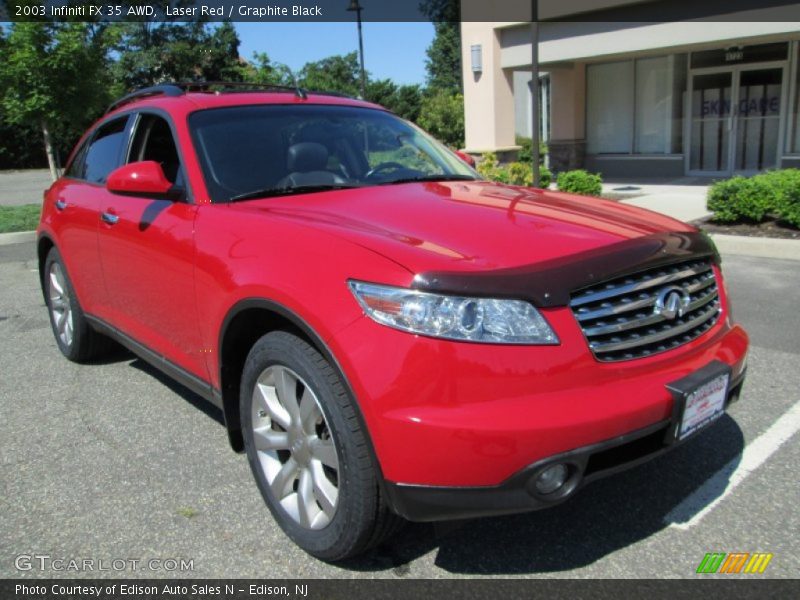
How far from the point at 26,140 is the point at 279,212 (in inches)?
1704

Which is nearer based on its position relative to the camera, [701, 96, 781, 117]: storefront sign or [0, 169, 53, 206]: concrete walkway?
[701, 96, 781, 117]: storefront sign

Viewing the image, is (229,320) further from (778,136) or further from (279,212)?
(778,136)

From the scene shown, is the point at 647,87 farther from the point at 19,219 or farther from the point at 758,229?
the point at 19,219

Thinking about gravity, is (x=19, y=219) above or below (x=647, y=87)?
below

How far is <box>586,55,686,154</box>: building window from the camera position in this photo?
609 inches

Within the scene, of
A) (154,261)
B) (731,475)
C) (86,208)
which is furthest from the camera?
(86,208)

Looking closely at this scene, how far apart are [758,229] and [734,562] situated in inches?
273

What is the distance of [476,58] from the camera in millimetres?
15992

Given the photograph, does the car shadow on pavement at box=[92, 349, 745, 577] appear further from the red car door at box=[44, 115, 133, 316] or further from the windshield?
the red car door at box=[44, 115, 133, 316]

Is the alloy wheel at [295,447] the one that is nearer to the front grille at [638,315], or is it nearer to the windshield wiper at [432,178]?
the front grille at [638,315]

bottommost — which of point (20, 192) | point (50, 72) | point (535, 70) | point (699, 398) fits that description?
point (699, 398)

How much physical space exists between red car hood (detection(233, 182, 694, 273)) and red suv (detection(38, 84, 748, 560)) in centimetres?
1

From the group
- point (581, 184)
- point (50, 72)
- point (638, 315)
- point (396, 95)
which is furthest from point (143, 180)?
point (396, 95)
